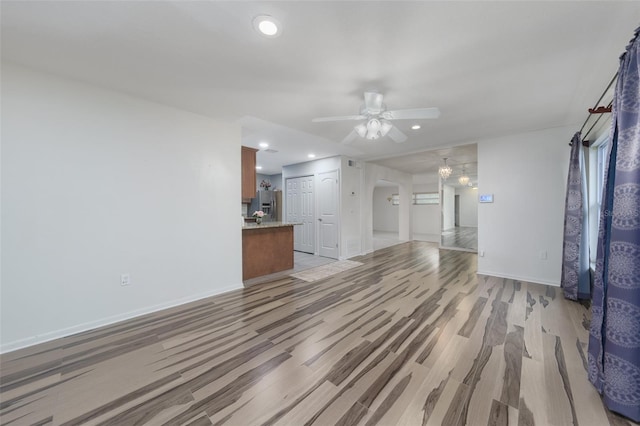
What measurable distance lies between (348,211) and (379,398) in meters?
4.67

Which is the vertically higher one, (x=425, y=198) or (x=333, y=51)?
(x=333, y=51)

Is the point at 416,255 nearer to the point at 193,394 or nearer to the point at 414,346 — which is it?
the point at 414,346

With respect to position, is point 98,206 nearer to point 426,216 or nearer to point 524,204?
point 524,204

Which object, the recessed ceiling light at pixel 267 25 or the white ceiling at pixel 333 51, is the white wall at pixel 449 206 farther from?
the recessed ceiling light at pixel 267 25

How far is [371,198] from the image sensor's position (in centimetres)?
686

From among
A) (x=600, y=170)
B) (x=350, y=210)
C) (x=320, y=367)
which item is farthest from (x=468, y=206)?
(x=320, y=367)

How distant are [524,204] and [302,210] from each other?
4.97m

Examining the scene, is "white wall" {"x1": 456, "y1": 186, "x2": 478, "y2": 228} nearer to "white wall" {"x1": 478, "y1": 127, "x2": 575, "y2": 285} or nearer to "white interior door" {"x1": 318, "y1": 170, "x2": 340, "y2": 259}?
"white wall" {"x1": 478, "y1": 127, "x2": 575, "y2": 285}

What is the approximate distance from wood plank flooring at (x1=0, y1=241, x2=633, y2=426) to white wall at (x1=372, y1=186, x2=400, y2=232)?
27.5ft

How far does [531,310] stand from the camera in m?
2.90

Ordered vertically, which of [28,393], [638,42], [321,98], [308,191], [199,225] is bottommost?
[28,393]

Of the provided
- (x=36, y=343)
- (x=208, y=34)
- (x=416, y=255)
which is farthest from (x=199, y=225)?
(x=416, y=255)

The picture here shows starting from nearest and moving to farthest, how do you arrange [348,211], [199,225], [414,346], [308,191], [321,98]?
[414,346], [321,98], [199,225], [348,211], [308,191]

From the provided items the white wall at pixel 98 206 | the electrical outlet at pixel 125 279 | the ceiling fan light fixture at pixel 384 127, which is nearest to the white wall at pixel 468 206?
the ceiling fan light fixture at pixel 384 127
